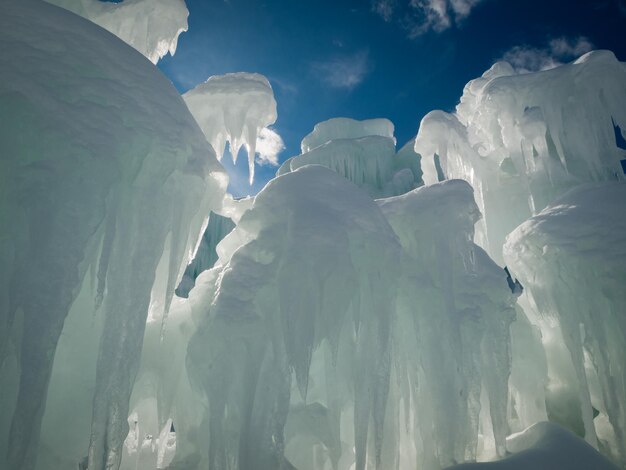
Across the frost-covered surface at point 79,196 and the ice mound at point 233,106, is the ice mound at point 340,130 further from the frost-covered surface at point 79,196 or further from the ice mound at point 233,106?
the frost-covered surface at point 79,196

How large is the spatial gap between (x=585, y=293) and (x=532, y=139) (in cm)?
438

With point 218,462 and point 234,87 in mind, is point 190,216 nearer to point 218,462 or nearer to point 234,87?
point 218,462

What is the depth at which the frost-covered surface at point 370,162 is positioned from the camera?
15414 millimetres

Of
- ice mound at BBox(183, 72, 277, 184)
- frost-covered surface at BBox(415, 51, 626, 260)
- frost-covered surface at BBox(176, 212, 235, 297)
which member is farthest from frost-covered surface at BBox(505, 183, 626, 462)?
frost-covered surface at BBox(176, 212, 235, 297)

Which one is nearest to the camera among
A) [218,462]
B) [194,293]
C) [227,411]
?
[218,462]

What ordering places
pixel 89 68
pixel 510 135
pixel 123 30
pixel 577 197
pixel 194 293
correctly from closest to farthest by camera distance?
pixel 89 68, pixel 194 293, pixel 577 197, pixel 123 30, pixel 510 135

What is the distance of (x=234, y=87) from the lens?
320 inches

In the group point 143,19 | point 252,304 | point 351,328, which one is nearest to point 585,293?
point 351,328

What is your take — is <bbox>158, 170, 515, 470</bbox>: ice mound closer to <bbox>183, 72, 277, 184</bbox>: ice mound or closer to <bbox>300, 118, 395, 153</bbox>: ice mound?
<bbox>183, 72, 277, 184</bbox>: ice mound

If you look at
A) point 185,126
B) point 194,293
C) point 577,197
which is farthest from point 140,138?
point 577,197

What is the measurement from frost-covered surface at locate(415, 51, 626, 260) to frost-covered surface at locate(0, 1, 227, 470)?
714 cm

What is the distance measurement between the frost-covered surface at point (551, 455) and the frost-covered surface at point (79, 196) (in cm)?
366

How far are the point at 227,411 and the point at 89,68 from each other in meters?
3.87

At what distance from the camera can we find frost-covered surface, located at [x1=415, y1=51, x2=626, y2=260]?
8.59m
